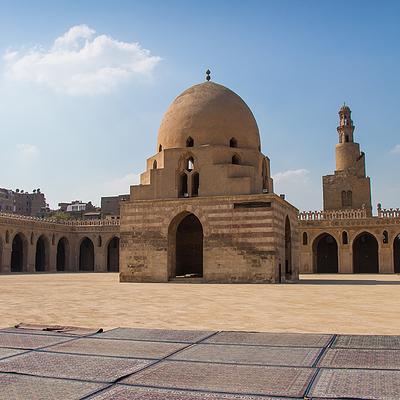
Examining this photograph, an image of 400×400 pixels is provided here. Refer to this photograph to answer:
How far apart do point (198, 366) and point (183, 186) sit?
728 inches

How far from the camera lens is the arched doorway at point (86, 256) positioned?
4341 centimetres

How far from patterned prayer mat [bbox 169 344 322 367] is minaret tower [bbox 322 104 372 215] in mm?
33932

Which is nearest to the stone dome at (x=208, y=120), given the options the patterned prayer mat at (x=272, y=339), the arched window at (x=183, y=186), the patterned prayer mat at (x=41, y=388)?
the arched window at (x=183, y=186)

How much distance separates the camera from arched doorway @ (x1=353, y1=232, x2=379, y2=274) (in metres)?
35.8

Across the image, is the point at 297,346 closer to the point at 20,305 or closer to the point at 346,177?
the point at 20,305

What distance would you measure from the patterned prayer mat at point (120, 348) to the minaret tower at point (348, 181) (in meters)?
34.1

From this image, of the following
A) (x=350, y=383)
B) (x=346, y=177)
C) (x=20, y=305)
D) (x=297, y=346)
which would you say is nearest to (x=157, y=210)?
(x=20, y=305)

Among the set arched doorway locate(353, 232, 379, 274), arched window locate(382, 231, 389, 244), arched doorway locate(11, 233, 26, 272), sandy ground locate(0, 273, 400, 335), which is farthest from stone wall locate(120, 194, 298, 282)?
arched doorway locate(11, 233, 26, 272)

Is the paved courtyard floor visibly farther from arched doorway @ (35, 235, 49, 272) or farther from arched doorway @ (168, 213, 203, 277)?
arched doorway @ (35, 235, 49, 272)

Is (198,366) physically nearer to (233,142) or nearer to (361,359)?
(361,359)

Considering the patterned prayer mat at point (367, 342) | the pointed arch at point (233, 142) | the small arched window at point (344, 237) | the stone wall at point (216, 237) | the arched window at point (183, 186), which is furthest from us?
the small arched window at point (344, 237)

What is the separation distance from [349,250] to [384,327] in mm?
26960

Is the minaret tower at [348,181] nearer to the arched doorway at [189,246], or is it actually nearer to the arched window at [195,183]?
the arched doorway at [189,246]

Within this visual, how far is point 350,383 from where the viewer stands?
153 inches
